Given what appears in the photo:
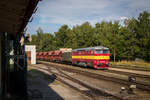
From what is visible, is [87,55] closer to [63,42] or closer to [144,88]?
[144,88]

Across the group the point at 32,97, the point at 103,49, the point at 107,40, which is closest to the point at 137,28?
the point at 107,40

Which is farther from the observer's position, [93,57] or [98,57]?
[93,57]

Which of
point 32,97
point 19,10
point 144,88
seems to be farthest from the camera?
point 144,88

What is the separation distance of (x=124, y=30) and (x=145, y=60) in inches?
374

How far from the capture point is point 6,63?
7934 mm

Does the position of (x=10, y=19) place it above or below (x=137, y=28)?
below

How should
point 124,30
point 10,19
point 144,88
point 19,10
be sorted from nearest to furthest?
1. point 19,10
2. point 10,19
3. point 144,88
4. point 124,30

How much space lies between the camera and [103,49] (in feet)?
84.2

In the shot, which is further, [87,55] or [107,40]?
[107,40]

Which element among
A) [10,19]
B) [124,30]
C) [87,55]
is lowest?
[87,55]

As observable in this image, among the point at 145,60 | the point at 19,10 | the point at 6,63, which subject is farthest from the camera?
the point at 145,60

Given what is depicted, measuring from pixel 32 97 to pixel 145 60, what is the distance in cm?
3800

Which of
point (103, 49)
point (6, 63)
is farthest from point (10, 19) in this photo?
point (103, 49)

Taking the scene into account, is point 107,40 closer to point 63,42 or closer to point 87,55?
point 87,55
